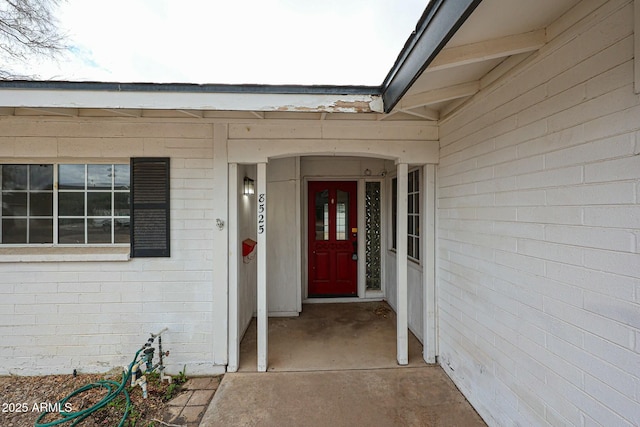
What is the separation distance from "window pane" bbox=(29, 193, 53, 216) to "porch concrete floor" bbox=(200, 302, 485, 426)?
2648mm

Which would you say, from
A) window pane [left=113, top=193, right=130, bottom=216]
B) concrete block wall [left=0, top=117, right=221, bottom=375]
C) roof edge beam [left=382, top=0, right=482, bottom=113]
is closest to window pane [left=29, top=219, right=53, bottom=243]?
concrete block wall [left=0, top=117, right=221, bottom=375]

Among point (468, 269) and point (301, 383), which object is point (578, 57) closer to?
point (468, 269)

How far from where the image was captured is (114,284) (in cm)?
285

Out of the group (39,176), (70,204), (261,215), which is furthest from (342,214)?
(39,176)

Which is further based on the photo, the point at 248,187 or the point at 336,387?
the point at 248,187

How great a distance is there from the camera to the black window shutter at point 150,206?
9.36 feet

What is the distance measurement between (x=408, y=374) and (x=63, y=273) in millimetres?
3704

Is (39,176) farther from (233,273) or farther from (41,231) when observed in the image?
(233,273)

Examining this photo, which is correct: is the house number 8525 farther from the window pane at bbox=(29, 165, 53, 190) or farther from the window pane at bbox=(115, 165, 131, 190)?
Answer: the window pane at bbox=(29, 165, 53, 190)

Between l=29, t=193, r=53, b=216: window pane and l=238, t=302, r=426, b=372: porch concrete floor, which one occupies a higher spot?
l=29, t=193, r=53, b=216: window pane

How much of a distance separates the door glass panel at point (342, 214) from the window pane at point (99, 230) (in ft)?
11.0

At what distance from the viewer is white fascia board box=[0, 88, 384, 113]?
210cm

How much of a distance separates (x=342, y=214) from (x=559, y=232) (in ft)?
11.9

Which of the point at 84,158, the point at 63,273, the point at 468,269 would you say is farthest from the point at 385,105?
the point at 63,273
